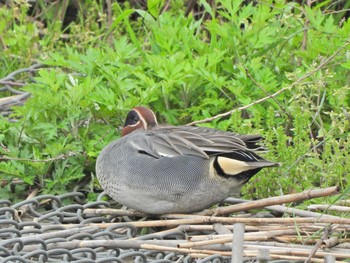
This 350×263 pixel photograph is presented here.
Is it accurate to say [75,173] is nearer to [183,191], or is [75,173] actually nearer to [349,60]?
[183,191]

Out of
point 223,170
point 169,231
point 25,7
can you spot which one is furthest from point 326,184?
point 25,7

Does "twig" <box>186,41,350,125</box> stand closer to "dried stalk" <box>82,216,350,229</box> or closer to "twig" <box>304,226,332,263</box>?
"dried stalk" <box>82,216,350,229</box>

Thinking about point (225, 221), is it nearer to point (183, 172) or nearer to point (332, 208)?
point (183, 172)

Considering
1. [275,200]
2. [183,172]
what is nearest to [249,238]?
[275,200]

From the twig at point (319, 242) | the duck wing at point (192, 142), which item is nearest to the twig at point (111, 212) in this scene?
the duck wing at point (192, 142)

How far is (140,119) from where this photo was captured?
5.55 meters

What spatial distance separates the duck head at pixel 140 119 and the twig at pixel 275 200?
62cm

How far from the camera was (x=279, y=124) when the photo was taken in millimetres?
5984

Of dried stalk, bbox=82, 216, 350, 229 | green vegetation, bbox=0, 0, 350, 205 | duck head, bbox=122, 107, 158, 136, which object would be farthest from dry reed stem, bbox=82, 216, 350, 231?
duck head, bbox=122, 107, 158, 136

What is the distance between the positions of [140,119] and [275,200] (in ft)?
3.49

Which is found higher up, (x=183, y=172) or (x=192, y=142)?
(x=192, y=142)

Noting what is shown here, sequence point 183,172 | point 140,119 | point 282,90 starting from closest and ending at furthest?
point 183,172 → point 140,119 → point 282,90

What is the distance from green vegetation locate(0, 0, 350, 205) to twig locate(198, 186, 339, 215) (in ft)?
0.83

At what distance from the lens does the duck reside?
515cm
